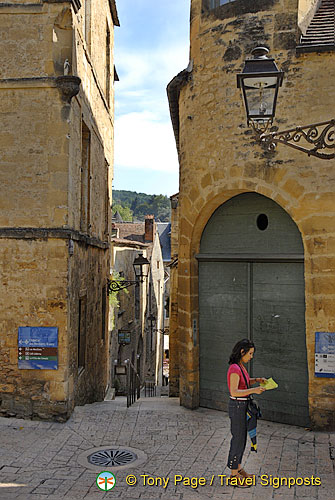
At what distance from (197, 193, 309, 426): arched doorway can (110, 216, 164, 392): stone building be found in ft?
9.85

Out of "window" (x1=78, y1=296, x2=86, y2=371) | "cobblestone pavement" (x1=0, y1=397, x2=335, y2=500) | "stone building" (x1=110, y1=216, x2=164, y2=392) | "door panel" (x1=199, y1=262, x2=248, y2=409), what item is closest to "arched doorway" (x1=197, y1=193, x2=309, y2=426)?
"door panel" (x1=199, y1=262, x2=248, y2=409)

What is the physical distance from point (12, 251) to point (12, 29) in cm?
339

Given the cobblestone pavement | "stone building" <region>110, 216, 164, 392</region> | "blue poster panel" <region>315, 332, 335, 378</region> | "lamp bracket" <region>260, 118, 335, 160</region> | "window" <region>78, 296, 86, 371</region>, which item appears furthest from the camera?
"stone building" <region>110, 216, 164, 392</region>

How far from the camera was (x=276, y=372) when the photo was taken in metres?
6.86

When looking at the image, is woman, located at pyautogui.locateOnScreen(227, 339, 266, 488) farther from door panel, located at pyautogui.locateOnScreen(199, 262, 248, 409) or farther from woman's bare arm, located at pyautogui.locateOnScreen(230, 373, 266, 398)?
door panel, located at pyautogui.locateOnScreen(199, 262, 248, 409)

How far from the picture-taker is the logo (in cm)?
478

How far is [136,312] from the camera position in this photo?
19.8m

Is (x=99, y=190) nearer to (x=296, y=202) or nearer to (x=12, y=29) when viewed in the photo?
(x=12, y=29)

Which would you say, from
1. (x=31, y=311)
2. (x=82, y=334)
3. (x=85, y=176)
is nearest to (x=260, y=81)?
(x=31, y=311)

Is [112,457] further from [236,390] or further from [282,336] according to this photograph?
[282,336]

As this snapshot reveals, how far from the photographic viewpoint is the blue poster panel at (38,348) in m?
7.12

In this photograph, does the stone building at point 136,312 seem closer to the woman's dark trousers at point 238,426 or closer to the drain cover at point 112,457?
the drain cover at point 112,457

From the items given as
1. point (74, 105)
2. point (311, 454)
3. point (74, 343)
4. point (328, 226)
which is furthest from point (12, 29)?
point (311, 454)

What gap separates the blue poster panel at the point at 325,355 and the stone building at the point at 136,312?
15.3ft
